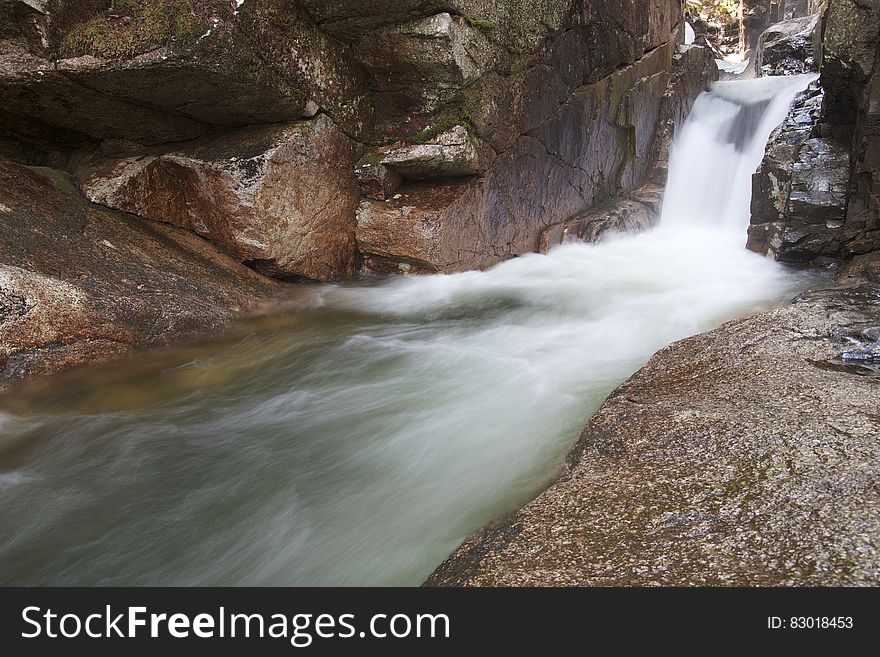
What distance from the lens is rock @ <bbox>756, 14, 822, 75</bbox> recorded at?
46.3ft

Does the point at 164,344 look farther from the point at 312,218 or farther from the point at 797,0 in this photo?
the point at 797,0

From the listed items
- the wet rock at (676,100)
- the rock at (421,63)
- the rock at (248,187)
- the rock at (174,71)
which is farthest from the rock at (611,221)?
the rock at (174,71)

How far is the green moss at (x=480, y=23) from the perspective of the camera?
706 cm

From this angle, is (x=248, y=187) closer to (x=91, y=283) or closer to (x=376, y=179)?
(x=376, y=179)

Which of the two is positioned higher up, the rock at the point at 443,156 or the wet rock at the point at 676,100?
the wet rock at the point at 676,100

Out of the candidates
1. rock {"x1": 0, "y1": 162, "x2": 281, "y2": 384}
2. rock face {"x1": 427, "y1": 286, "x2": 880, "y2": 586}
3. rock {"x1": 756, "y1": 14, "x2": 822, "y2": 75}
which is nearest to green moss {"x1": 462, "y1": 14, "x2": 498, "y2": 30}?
rock {"x1": 0, "y1": 162, "x2": 281, "y2": 384}

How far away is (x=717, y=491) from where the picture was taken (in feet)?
8.66

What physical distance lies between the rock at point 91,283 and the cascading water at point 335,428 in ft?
0.97

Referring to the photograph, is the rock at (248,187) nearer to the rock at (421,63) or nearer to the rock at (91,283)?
the rock at (91,283)

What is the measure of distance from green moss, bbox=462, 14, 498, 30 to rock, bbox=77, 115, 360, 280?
Answer: 2.03m

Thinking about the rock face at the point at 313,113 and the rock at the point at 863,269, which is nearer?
the rock face at the point at 313,113

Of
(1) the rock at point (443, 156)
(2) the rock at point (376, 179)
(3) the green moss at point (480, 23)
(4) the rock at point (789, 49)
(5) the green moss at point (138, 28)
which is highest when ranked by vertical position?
(4) the rock at point (789, 49)

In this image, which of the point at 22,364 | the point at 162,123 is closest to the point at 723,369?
the point at 22,364

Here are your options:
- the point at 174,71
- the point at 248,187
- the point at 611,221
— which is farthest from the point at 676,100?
the point at 174,71
